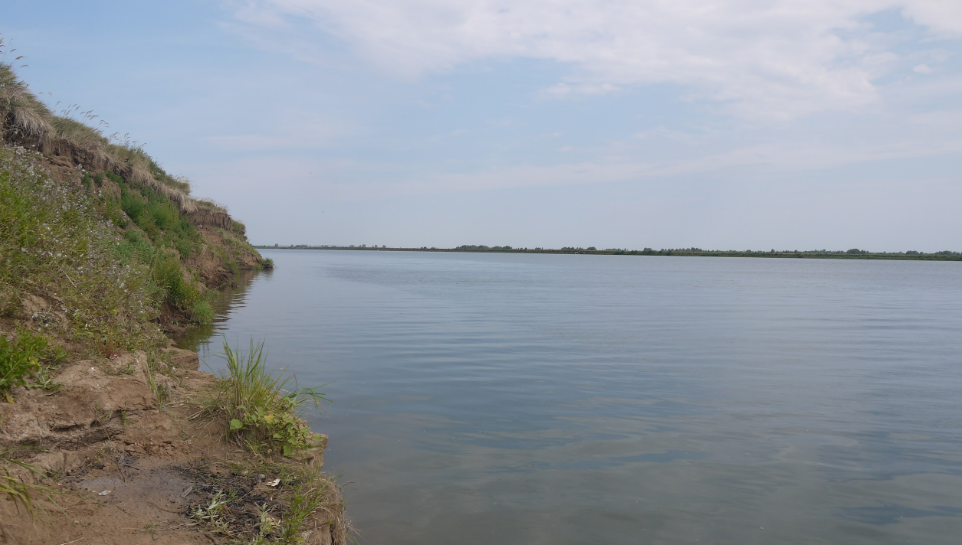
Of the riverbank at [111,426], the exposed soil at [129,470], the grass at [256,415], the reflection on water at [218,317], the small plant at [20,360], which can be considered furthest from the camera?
the reflection on water at [218,317]

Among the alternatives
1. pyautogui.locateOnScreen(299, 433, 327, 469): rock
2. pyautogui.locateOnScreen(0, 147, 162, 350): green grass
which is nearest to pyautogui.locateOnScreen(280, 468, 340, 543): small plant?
pyautogui.locateOnScreen(299, 433, 327, 469): rock

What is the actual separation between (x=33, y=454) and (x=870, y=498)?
7785 millimetres

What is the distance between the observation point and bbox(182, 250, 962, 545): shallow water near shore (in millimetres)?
5770

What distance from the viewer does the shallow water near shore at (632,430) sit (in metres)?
5.77

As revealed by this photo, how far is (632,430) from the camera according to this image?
828 centimetres

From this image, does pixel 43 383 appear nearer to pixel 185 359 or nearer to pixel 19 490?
pixel 19 490

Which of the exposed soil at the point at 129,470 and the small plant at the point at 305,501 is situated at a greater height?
the exposed soil at the point at 129,470

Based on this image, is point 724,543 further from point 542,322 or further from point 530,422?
point 542,322

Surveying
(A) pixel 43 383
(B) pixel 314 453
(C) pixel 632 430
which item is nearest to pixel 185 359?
(B) pixel 314 453

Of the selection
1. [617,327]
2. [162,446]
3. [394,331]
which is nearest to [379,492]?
[162,446]

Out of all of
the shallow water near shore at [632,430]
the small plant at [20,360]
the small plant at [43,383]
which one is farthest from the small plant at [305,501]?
the small plant at [20,360]

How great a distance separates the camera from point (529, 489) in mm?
6301

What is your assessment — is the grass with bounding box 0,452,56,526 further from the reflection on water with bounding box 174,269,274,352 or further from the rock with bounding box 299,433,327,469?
the reflection on water with bounding box 174,269,274,352

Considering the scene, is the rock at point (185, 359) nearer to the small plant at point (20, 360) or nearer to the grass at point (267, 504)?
the small plant at point (20, 360)
